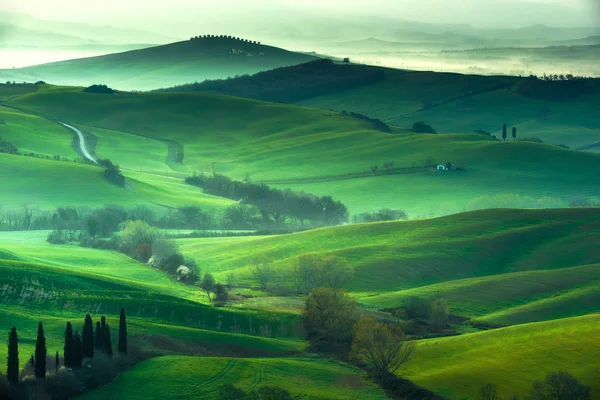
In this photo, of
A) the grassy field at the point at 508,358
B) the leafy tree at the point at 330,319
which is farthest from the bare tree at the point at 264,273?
the grassy field at the point at 508,358

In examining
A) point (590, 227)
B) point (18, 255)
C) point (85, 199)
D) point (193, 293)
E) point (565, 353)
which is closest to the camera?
point (565, 353)

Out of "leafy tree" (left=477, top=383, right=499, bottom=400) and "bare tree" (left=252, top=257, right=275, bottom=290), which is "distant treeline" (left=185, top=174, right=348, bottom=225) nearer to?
"bare tree" (left=252, top=257, right=275, bottom=290)

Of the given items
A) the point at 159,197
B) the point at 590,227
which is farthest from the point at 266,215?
the point at 590,227

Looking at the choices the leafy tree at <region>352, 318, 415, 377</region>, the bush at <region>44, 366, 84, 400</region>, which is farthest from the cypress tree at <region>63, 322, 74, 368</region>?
the leafy tree at <region>352, 318, 415, 377</region>

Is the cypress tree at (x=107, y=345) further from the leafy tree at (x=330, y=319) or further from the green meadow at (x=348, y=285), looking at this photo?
the leafy tree at (x=330, y=319)

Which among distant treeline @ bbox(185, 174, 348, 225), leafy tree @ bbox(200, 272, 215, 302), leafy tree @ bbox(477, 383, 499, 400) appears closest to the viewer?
leafy tree @ bbox(477, 383, 499, 400)

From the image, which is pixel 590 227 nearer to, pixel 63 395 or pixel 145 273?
pixel 145 273

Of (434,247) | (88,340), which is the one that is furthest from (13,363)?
(434,247)
